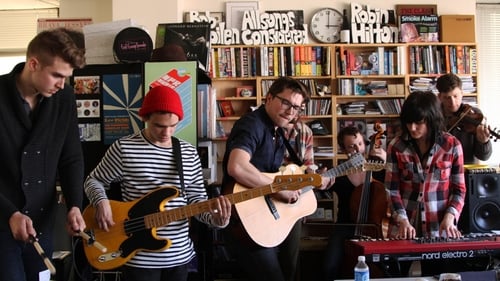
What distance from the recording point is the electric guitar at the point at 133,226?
195 cm

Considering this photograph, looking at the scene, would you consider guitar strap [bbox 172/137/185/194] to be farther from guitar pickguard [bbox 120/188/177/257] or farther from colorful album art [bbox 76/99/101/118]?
colorful album art [bbox 76/99/101/118]

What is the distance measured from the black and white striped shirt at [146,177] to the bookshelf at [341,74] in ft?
10.7

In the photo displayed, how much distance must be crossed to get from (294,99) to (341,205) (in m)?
1.39

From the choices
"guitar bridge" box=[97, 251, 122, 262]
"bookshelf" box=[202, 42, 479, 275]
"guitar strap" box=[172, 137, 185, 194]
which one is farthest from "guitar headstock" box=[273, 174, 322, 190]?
"bookshelf" box=[202, 42, 479, 275]

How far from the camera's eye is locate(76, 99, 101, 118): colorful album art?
3094 millimetres

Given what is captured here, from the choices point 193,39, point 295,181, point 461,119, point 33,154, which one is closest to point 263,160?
point 295,181

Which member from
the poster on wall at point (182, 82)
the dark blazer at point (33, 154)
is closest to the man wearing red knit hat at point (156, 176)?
the dark blazer at point (33, 154)

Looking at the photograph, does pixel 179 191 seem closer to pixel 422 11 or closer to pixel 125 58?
pixel 125 58

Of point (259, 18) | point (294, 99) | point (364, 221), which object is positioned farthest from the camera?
point (259, 18)

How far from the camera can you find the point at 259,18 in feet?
17.5

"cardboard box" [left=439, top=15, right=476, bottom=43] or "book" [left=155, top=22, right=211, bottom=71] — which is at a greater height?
"cardboard box" [left=439, top=15, right=476, bottom=43]

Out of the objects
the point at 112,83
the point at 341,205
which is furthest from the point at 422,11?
the point at 112,83

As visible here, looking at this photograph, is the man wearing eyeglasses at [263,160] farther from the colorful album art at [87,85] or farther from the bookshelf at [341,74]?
the bookshelf at [341,74]

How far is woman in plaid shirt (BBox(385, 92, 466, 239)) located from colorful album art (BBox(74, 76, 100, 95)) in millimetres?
1830
